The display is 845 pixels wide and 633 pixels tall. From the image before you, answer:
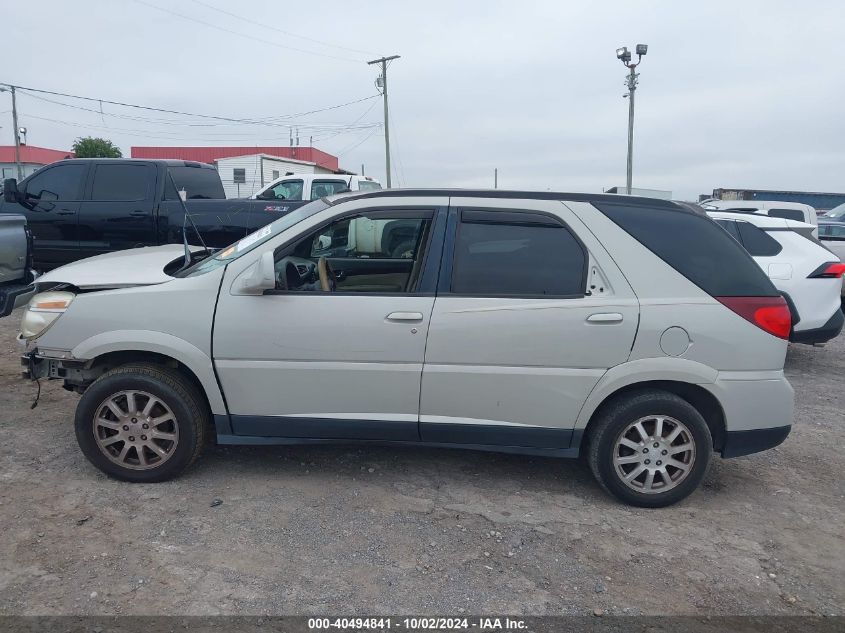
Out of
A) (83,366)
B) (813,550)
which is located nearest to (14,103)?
(83,366)

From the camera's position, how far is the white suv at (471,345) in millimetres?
3838

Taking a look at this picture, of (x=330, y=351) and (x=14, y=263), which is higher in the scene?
(x=14, y=263)

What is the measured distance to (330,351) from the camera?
12.7 ft

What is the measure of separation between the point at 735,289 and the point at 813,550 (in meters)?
1.51

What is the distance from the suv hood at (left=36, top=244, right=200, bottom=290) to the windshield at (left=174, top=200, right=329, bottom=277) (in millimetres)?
202

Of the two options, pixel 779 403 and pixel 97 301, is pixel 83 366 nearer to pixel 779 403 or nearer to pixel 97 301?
pixel 97 301

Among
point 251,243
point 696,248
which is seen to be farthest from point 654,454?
point 251,243

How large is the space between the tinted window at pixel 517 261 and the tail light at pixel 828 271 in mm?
4541

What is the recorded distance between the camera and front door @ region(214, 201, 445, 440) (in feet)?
12.7

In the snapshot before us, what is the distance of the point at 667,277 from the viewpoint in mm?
3895

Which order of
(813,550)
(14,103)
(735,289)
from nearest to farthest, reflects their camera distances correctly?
(813,550)
(735,289)
(14,103)

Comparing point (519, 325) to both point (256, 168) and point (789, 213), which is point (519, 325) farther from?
point (256, 168)

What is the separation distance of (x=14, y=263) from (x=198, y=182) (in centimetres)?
488

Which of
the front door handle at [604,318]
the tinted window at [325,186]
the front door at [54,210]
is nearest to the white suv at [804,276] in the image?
the front door handle at [604,318]
